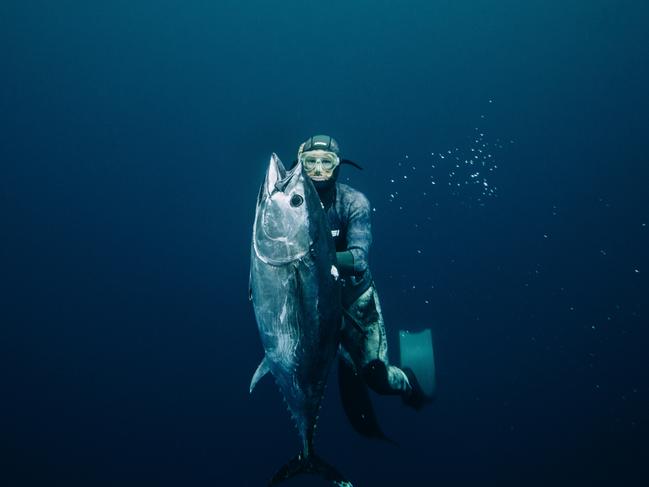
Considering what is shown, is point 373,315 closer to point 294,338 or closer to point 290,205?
point 294,338

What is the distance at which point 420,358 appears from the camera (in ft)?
17.2

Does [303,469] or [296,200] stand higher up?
[296,200]

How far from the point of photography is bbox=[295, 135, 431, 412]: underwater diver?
243cm

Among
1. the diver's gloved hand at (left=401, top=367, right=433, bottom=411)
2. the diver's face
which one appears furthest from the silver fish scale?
the diver's gloved hand at (left=401, top=367, right=433, bottom=411)

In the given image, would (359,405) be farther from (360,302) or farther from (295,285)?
(295,285)

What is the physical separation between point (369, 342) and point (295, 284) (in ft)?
6.18

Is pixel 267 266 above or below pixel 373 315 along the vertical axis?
above

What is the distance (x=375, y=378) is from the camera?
327 cm

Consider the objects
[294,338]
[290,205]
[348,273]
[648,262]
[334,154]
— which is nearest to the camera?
[290,205]

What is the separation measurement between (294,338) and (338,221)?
1308 millimetres

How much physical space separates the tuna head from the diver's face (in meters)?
0.93

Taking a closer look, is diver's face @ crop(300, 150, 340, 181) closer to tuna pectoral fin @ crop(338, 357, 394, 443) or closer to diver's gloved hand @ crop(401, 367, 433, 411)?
tuna pectoral fin @ crop(338, 357, 394, 443)

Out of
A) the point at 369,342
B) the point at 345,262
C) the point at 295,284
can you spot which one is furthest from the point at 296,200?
the point at 369,342

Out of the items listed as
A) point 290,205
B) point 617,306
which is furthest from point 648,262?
point 290,205
